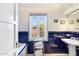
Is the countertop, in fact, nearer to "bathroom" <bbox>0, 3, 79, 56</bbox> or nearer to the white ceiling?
"bathroom" <bbox>0, 3, 79, 56</bbox>

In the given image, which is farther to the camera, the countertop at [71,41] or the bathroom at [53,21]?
the bathroom at [53,21]

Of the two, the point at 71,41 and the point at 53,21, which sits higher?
the point at 53,21

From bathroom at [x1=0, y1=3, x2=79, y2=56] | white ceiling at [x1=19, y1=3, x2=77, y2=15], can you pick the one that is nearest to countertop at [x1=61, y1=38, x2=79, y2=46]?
bathroom at [x1=0, y1=3, x2=79, y2=56]

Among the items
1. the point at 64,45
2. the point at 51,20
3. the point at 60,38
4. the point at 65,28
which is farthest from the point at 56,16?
the point at 64,45

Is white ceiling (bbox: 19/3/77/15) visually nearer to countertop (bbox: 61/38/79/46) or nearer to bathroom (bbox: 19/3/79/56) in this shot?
bathroom (bbox: 19/3/79/56)

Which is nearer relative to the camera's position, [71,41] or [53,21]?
[71,41]

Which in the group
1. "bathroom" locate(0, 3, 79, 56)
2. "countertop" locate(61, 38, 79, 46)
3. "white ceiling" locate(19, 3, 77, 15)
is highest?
"white ceiling" locate(19, 3, 77, 15)

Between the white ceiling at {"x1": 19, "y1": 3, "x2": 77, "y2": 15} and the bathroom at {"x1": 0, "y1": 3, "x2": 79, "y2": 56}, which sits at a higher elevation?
the white ceiling at {"x1": 19, "y1": 3, "x2": 77, "y2": 15}

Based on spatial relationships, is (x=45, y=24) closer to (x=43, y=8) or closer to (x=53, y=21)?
(x=53, y=21)

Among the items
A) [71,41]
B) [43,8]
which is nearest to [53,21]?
[43,8]

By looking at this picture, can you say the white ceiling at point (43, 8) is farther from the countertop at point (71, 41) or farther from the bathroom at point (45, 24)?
the countertop at point (71, 41)

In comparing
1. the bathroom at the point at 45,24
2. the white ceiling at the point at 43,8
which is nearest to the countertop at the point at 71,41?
the bathroom at the point at 45,24

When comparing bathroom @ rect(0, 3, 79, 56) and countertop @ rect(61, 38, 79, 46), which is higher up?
bathroom @ rect(0, 3, 79, 56)

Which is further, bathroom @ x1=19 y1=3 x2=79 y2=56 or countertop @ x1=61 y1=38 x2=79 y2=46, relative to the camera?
bathroom @ x1=19 y1=3 x2=79 y2=56
